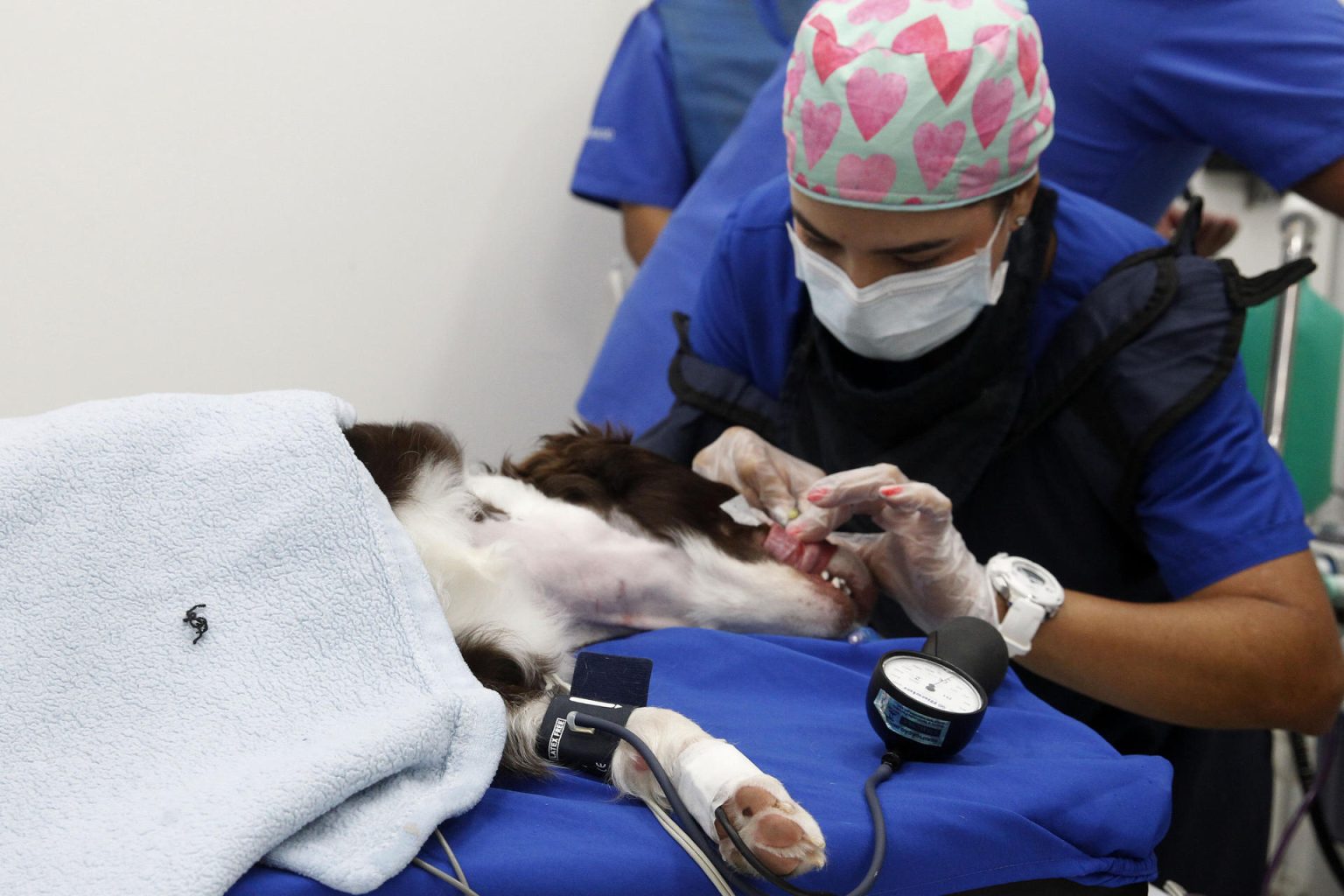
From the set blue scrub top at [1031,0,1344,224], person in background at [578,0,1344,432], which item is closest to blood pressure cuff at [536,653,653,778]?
person in background at [578,0,1344,432]

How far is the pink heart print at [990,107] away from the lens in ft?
3.77

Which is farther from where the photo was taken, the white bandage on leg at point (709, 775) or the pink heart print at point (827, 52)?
the pink heart print at point (827, 52)

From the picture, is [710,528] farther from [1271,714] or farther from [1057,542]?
[1271,714]

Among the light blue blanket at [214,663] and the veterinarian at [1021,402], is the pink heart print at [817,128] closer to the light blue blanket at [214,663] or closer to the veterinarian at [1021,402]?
the veterinarian at [1021,402]

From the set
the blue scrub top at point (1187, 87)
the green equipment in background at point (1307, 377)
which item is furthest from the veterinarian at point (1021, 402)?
the green equipment in background at point (1307, 377)

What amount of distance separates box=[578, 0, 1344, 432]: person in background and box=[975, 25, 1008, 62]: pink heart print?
1.91ft

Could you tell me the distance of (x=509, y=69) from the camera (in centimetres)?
226

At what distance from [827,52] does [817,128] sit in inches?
3.2

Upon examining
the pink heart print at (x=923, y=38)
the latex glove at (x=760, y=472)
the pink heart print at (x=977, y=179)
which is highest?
the pink heart print at (x=923, y=38)

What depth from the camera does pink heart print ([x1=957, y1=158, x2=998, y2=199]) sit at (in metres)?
1.18

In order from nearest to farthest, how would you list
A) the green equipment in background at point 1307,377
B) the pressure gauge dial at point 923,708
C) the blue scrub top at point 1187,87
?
the pressure gauge dial at point 923,708 → the blue scrub top at point 1187,87 → the green equipment in background at point 1307,377

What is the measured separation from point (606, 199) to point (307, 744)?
1888 mm

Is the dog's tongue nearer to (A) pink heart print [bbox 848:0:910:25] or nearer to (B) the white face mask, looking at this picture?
(B) the white face mask

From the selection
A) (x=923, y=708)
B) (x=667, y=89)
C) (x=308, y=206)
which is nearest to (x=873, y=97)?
(x=923, y=708)
